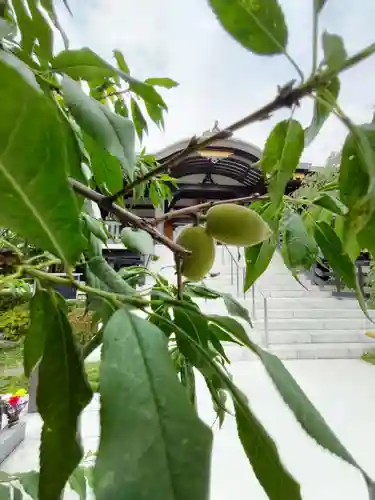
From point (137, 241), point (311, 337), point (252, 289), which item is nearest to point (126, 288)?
point (137, 241)

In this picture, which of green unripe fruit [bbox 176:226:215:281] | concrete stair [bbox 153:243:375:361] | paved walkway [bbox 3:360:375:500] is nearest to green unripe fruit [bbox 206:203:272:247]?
green unripe fruit [bbox 176:226:215:281]

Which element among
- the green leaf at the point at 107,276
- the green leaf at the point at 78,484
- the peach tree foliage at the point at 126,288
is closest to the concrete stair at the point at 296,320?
the green leaf at the point at 78,484

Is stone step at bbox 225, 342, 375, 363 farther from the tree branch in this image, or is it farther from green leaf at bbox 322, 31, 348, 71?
green leaf at bbox 322, 31, 348, 71

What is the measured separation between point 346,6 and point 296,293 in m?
4.53

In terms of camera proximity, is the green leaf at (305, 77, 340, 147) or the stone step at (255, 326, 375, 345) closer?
the green leaf at (305, 77, 340, 147)

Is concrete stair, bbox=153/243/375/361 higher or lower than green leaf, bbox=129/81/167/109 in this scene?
lower

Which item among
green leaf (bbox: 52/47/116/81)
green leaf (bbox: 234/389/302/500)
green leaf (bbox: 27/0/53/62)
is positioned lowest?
green leaf (bbox: 234/389/302/500)

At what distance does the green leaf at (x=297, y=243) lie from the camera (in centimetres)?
42

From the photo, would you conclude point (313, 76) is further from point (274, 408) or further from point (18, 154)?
point (274, 408)

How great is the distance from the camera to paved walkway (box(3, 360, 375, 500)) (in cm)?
143

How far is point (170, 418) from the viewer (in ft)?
0.51

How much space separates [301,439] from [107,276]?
1.73 metres

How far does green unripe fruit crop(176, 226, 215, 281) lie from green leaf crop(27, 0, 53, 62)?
0.57 feet

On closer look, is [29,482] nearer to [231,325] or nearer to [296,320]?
[231,325]
